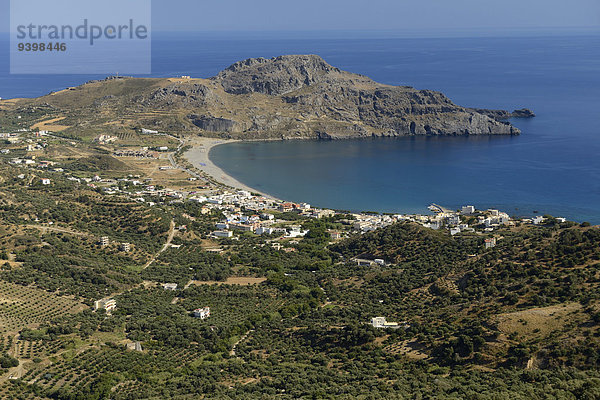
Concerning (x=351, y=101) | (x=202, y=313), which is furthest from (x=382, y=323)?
(x=351, y=101)

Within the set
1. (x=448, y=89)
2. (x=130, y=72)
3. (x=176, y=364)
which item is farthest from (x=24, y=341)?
(x=130, y=72)

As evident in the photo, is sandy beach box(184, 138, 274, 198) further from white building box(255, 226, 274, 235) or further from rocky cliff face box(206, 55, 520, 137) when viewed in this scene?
white building box(255, 226, 274, 235)

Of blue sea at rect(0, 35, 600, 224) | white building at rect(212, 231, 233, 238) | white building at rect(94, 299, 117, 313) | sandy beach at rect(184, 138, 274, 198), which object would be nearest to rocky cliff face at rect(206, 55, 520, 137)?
blue sea at rect(0, 35, 600, 224)

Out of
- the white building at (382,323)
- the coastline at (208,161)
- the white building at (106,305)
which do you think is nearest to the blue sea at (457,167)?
the coastline at (208,161)

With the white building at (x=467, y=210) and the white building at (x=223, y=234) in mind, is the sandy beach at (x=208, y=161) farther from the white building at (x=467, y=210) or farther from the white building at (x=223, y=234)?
the white building at (x=467, y=210)

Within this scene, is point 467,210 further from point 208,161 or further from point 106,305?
point 208,161

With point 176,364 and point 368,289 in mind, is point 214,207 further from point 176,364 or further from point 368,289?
point 176,364

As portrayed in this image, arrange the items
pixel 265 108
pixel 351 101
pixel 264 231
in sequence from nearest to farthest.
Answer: pixel 264 231, pixel 265 108, pixel 351 101
